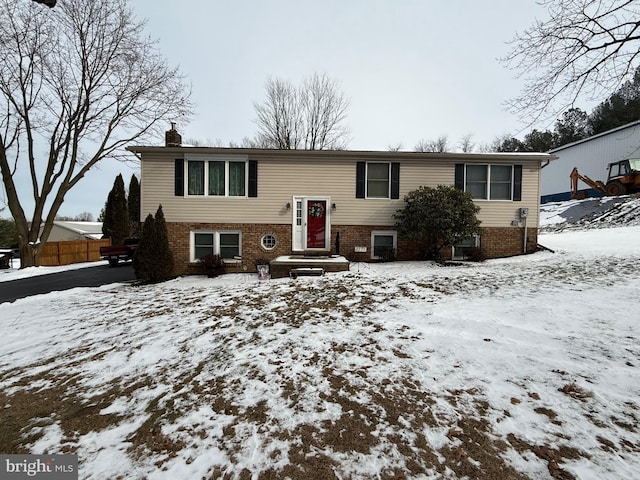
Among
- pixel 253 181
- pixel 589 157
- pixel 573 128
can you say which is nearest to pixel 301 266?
pixel 253 181

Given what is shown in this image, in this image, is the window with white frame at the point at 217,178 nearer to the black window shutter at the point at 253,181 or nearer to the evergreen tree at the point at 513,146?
the black window shutter at the point at 253,181

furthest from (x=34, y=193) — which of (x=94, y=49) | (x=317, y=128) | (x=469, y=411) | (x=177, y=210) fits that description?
(x=469, y=411)

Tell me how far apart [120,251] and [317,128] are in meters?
16.6

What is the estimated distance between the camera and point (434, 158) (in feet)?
35.0

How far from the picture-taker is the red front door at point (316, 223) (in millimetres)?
10617

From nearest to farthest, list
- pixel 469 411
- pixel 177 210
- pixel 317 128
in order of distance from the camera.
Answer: pixel 469 411
pixel 177 210
pixel 317 128

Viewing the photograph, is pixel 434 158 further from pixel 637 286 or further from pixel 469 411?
pixel 469 411

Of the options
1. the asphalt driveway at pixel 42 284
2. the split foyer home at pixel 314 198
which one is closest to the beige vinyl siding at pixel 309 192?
the split foyer home at pixel 314 198

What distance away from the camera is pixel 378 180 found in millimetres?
10742

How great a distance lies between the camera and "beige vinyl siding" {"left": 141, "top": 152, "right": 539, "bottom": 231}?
403 inches

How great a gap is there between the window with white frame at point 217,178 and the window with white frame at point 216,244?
4.80 feet

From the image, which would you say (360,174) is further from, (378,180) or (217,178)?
(217,178)

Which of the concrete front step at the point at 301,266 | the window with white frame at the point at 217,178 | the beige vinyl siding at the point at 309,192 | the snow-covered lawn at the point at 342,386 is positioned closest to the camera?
the snow-covered lawn at the point at 342,386

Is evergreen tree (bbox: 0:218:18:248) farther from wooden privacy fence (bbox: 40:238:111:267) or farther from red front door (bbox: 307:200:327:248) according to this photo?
red front door (bbox: 307:200:327:248)
